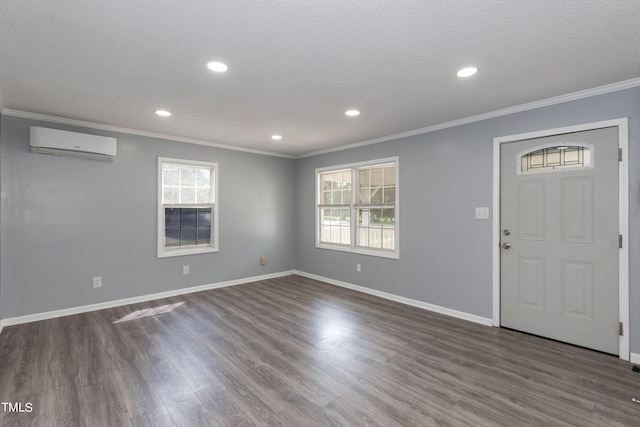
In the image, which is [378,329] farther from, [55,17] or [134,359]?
[55,17]

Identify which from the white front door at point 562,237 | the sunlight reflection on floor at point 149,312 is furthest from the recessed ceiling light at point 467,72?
the sunlight reflection on floor at point 149,312

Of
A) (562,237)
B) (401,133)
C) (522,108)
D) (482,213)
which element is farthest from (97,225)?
(562,237)

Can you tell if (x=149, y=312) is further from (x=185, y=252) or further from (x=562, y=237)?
(x=562, y=237)

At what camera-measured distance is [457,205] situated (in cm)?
378

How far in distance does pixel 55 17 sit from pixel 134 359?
8.67ft

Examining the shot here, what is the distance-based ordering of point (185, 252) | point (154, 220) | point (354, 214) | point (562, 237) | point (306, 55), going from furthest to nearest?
point (354, 214)
point (185, 252)
point (154, 220)
point (562, 237)
point (306, 55)

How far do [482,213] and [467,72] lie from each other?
176 centimetres

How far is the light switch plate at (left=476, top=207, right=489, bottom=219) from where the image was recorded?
138 inches

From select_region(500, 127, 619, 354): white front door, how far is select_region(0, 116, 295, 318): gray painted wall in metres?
4.14

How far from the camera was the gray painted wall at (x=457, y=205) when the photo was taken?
267 centimetres

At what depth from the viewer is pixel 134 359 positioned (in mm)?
2668

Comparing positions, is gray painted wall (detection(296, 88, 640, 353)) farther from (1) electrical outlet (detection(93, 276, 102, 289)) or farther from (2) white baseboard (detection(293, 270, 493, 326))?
(1) electrical outlet (detection(93, 276, 102, 289))

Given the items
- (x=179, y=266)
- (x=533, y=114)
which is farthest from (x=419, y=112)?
(x=179, y=266)

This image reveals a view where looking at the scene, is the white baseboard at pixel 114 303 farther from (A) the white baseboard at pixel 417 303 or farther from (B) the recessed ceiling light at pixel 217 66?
(B) the recessed ceiling light at pixel 217 66
